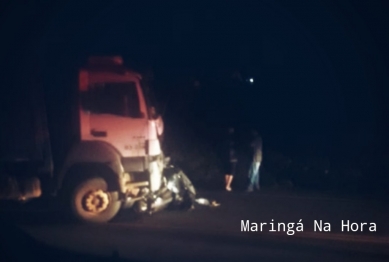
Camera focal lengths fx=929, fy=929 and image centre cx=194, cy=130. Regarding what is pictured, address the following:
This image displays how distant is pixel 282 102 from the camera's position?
5041 centimetres

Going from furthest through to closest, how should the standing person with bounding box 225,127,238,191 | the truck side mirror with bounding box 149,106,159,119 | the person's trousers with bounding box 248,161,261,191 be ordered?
the standing person with bounding box 225,127,238,191, the person's trousers with bounding box 248,161,261,191, the truck side mirror with bounding box 149,106,159,119

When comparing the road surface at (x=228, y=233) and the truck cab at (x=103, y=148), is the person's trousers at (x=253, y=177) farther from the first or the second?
the truck cab at (x=103, y=148)

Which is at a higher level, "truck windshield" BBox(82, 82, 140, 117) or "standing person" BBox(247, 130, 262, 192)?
"truck windshield" BBox(82, 82, 140, 117)

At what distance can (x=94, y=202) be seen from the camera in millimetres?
17391

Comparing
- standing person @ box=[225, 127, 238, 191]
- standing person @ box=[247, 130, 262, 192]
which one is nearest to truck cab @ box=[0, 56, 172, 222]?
standing person @ box=[247, 130, 262, 192]

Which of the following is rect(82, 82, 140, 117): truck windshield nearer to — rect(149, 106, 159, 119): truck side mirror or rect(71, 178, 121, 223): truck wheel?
rect(149, 106, 159, 119): truck side mirror

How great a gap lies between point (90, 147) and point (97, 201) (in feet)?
3.53

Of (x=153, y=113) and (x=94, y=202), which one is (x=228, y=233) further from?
(x=153, y=113)

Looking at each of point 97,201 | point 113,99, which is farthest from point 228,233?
point 113,99

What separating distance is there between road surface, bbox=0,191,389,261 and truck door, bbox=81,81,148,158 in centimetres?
154

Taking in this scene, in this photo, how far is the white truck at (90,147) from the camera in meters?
17.0

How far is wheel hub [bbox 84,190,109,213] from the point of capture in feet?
56.9

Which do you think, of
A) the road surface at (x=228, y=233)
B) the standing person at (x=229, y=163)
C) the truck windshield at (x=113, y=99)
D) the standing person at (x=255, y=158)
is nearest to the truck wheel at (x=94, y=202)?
the road surface at (x=228, y=233)

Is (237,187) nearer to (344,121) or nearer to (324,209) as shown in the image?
(324,209)
